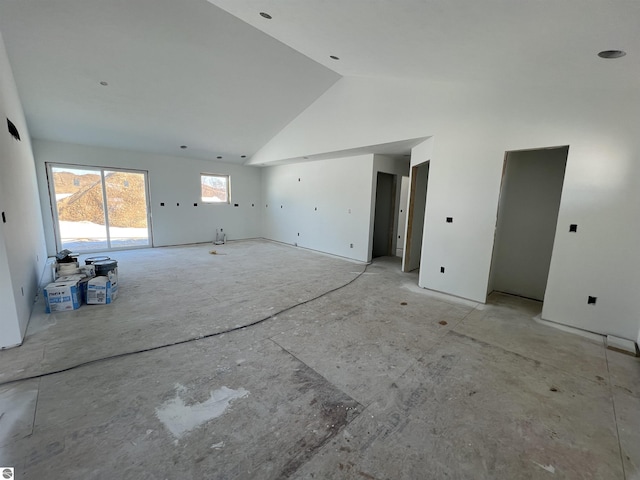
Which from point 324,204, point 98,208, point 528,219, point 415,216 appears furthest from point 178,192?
point 528,219

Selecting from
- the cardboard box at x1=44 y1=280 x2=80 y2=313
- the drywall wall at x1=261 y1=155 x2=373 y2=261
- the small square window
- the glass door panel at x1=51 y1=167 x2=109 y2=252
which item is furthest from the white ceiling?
the cardboard box at x1=44 y1=280 x2=80 y2=313

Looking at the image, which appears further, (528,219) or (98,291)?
(528,219)

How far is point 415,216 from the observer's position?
5344 millimetres

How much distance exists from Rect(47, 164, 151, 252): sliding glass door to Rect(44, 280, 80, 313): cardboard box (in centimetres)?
384

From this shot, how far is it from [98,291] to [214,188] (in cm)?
537

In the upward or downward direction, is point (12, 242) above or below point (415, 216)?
below

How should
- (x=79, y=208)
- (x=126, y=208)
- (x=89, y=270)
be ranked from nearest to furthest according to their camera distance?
(x=89, y=270), (x=79, y=208), (x=126, y=208)

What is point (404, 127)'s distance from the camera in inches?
170

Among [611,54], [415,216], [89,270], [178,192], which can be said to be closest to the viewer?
[611,54]

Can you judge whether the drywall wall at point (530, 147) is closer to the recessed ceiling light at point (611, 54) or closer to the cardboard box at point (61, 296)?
the recessed ceiling light at point (611, 54)

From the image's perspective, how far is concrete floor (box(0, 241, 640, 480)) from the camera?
146 cm

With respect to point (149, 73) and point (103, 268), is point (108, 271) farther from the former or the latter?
point (149, 73)

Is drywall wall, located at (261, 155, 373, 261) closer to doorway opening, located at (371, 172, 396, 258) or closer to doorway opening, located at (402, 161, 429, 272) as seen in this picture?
doorway opening, located at (371, 172, 396, 258)

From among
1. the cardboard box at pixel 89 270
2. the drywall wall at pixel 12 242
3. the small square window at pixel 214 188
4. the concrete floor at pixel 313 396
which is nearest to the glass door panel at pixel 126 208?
the small square window at pixel 214 188
